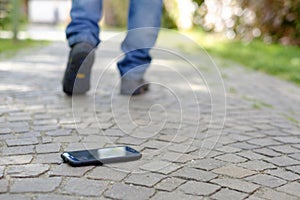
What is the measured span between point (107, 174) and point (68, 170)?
0.13 m

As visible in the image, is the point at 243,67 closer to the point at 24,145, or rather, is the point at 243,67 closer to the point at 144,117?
the point at 144,117

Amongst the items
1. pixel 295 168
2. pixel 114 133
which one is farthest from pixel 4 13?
pixel 295 168

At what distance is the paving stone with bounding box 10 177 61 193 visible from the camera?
1392 millimetres

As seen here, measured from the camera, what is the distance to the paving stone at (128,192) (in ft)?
4.50

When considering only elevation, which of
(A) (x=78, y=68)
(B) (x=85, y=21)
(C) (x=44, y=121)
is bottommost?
(C) (x=44, y=121)

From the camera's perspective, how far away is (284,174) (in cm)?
163

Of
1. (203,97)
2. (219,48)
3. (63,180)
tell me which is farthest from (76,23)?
(219,48)

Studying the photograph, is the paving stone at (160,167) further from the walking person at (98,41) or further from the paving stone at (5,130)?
the walking person at (98,41)

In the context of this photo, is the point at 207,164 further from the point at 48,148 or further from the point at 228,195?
the point at 48,148

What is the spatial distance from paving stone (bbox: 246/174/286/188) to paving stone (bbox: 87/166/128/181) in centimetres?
42

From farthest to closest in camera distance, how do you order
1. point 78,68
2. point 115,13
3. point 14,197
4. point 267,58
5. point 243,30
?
point 115,13
point 243,30
point 267,58
point 78,68
point 14,197

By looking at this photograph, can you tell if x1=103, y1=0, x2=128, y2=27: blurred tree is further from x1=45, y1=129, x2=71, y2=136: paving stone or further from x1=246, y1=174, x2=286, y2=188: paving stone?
x1=246, y1=174, x2=286, y2=188: paving stone

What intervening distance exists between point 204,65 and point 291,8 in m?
2.91

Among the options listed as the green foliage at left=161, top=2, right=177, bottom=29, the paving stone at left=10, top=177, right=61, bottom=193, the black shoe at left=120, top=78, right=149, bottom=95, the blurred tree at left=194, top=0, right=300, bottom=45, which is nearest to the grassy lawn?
the blurred tree at left=194, top=0, right=300, bottom=45
